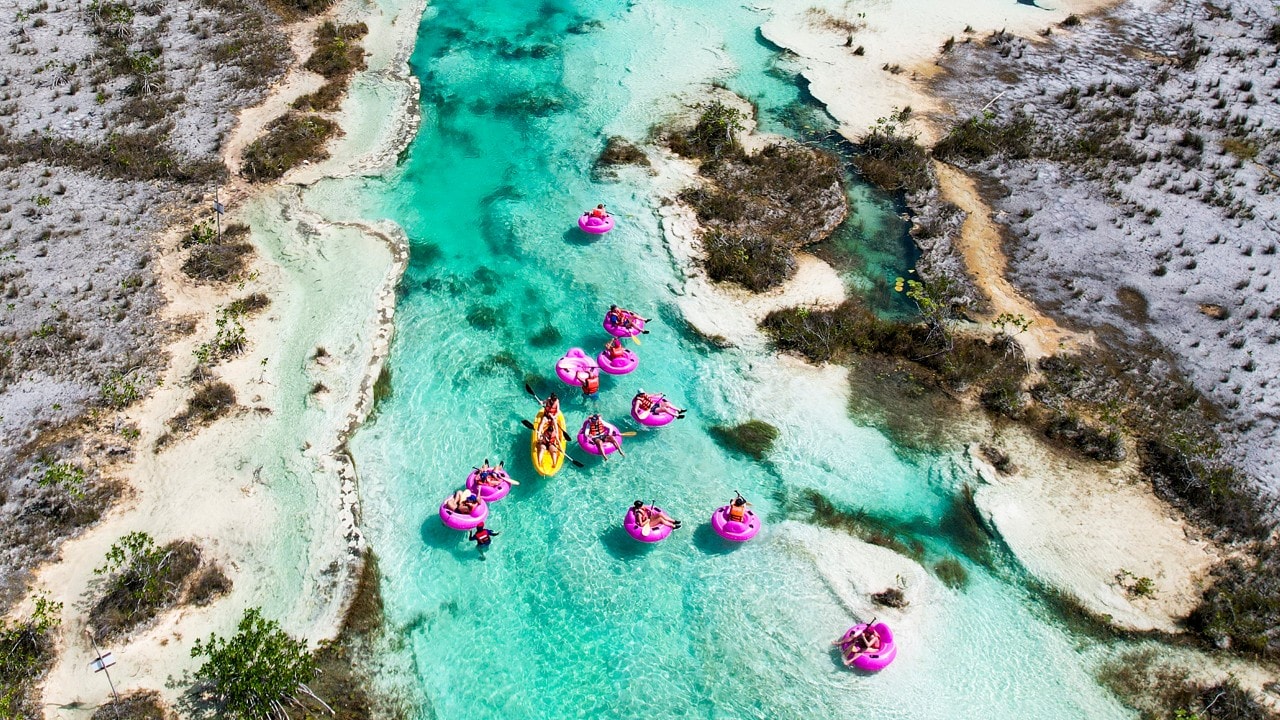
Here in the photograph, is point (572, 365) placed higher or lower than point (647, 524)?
higher

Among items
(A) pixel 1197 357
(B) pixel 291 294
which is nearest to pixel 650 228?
(B) pixel 291 294

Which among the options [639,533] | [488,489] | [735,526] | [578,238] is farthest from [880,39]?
[488,489]

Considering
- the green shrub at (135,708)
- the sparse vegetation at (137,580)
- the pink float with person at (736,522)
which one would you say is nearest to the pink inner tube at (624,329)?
the pink float with person at (736,522)

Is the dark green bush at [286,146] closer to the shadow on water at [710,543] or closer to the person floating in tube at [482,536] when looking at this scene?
the person floating in tube at [482,536]

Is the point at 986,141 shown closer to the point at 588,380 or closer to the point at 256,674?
the point at 588,380

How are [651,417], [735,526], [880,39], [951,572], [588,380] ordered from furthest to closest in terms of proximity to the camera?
1. [880,39]
2. [588,380]
3. [651,417]
4. [735,526]
5. [951,572]

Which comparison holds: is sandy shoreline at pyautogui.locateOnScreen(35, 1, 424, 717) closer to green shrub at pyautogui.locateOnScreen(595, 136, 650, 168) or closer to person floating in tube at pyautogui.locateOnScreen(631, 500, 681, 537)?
person floating in tube at pyautogui.locateOnScreen(631, 500, 681, 537)
